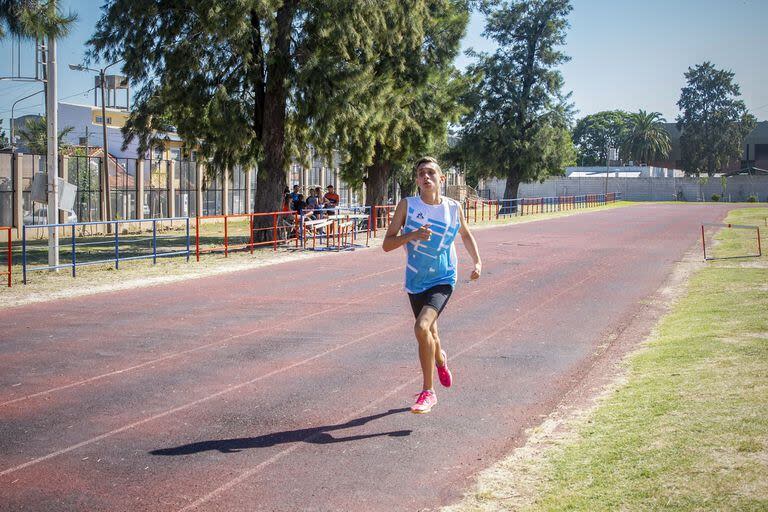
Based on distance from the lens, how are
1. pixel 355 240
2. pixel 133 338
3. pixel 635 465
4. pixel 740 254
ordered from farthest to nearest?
pixel 355 240 → pixel 740 254 → pixel 133 338 → pixel 635 465

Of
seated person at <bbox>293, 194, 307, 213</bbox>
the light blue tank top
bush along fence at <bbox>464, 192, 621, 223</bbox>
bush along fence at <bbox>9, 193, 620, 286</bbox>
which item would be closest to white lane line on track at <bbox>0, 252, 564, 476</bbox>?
the light blue tank top

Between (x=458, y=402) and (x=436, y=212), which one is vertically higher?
(x=436, y=212)

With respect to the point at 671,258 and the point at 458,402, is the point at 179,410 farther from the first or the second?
the point at 671,258

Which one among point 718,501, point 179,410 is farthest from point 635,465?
point 179,410

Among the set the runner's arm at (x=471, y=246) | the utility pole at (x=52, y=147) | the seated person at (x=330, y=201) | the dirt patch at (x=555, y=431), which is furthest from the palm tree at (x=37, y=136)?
the runner's arm at (x=471, y=246)

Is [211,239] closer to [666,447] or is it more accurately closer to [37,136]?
[666,447]

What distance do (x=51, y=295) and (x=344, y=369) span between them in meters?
8.51

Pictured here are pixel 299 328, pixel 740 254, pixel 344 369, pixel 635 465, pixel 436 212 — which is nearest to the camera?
pixel 635 465

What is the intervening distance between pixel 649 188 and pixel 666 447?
10279cm

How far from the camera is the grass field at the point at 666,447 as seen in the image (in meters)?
5.18

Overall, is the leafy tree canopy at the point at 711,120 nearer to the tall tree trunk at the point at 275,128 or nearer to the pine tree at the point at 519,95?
the pine tree at the point at 519,95

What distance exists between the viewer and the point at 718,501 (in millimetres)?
4949

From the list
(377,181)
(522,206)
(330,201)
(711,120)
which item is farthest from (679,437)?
(711,120)

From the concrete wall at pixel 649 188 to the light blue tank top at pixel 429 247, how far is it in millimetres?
94713
